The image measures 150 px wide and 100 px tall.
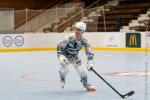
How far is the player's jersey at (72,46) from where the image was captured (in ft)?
28.2

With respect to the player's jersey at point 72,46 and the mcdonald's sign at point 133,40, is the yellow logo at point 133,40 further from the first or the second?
the player's jersey at point 72,46

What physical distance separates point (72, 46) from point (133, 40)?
40.3 ft

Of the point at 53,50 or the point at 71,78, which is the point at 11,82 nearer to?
the point at 71,78

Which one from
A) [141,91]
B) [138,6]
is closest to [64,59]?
[141,91]

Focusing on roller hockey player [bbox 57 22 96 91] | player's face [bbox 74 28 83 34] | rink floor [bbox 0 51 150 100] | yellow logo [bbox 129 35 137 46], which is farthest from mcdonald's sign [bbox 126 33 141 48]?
player's face [bbox 74 28 83 34]

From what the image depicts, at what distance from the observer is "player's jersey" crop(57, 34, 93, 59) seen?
8.59 m

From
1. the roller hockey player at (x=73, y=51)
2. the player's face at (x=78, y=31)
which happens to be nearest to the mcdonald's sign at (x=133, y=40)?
the roller hockey player at (x=73, y=51)

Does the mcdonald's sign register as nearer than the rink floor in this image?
No

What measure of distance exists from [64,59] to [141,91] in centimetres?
145

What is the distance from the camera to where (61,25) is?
862 inches

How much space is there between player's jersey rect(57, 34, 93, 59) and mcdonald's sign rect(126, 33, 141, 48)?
12120 millimetres

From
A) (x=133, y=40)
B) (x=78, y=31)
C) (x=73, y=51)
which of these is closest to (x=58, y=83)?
(x=73, y=51)

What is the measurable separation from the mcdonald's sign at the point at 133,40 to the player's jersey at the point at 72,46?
39.8ft

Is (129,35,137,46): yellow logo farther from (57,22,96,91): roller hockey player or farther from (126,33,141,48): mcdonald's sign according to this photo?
(57,22,96,91): roller hockey player
